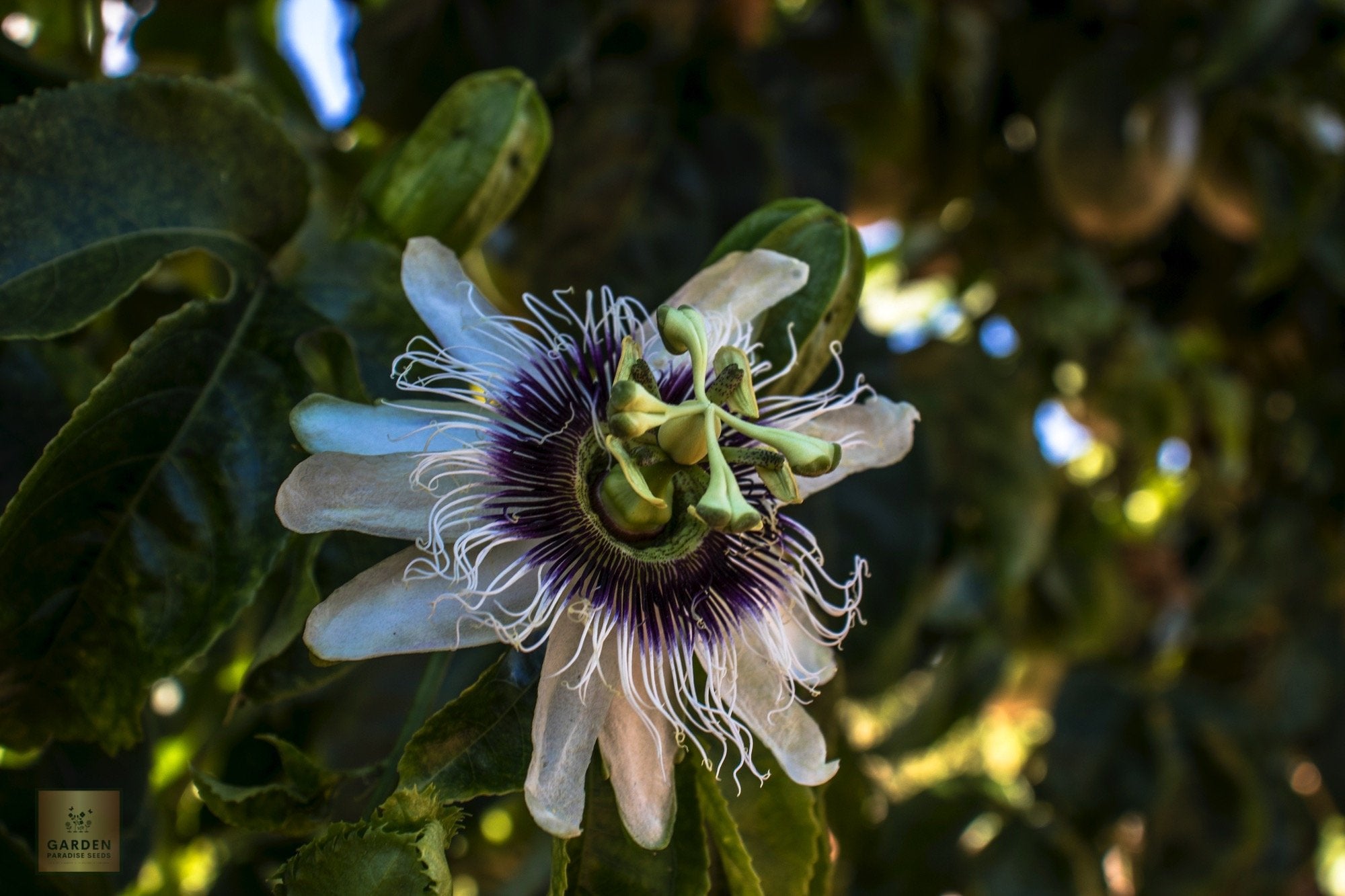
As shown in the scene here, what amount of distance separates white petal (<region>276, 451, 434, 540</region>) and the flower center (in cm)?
10

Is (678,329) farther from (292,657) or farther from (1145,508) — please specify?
(1145,508)

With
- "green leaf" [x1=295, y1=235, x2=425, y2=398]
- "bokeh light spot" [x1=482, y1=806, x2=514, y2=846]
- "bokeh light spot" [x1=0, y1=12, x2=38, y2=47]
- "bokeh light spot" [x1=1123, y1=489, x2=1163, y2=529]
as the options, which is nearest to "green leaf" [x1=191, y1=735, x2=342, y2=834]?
"green leaf" [x1=295, y1=235, x2=425, y2=398]

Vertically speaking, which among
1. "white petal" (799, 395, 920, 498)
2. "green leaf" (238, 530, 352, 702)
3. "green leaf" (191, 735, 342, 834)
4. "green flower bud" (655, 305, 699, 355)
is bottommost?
"green leaf" (191, 735, 342, 834)

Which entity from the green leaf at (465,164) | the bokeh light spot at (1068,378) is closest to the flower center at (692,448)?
the green leaf at (465,164)

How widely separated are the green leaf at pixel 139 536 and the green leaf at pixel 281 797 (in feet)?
0.25

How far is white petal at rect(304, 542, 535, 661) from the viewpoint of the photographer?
20.7 inches

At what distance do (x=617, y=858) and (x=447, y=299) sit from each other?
30 cm

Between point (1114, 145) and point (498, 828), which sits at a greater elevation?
point (1114, 145)

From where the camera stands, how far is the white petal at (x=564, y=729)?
0.51 metres

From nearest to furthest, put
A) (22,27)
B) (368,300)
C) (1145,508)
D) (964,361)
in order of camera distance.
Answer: (368,300), (22,27), (964,361), (1145,508)

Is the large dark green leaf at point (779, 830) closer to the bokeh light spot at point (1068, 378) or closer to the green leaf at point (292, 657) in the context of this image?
the green leaf at point (292, 657)

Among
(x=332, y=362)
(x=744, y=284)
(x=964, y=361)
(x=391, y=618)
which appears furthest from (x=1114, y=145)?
(x=391, y=618)

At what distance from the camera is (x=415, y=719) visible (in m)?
Answer: 0.60

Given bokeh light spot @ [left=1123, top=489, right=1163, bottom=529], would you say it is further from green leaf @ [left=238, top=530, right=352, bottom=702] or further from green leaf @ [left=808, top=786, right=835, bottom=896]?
green leaf @ [left=238, top=530, right=352, bottom=702]
